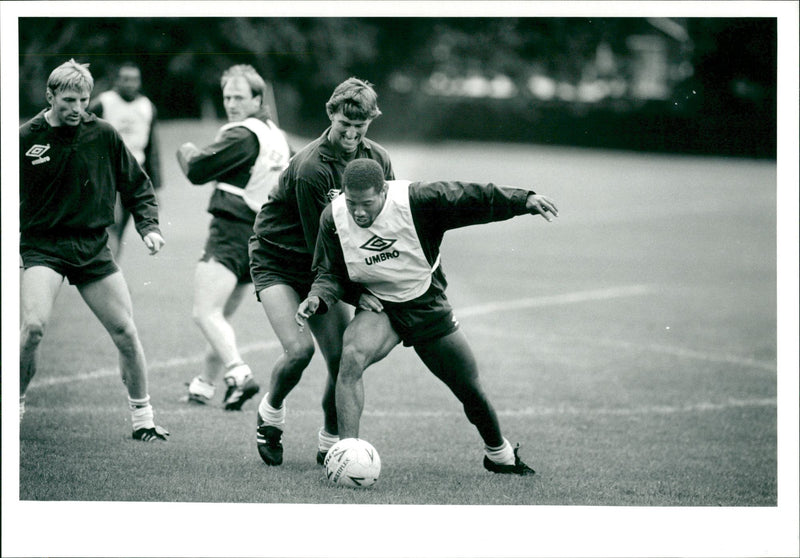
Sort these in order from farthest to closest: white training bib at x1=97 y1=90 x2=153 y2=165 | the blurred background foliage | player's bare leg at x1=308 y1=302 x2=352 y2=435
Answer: the blurred background foliage < white training bib at x1=97 y1=90 x2=153 y2=165 < player's bare leg at x1=308 y1=302 x2=352 y2=435

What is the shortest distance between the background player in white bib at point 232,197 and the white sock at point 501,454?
1.78m

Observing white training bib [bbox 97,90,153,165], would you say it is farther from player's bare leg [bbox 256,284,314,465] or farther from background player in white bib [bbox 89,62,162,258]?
player's bare leg [bbox 256,284,314,465]

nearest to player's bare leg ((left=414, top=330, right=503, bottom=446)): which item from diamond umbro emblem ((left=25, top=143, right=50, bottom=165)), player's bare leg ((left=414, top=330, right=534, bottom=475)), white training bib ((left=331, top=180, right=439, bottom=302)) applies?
player's bare leg ((left=414, top=330, right=534, bottom=475))

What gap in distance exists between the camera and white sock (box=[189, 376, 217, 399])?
283 inches

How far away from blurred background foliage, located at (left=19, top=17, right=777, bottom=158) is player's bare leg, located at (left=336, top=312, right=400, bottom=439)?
539 inches

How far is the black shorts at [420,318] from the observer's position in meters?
5.59

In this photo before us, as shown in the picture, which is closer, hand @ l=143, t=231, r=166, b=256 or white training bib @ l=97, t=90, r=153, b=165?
hand @ l=143, t=231, r=166, b=256

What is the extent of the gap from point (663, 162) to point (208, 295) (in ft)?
94.4

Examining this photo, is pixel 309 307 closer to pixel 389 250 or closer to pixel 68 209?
pixel 389 250

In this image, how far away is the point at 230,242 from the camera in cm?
721

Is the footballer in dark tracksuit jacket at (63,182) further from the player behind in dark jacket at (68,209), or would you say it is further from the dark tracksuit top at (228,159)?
the dark tracksuit top at (228,159)

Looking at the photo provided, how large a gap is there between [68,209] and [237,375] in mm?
1786

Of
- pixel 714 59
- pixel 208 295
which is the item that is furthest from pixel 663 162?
pixel 208 295

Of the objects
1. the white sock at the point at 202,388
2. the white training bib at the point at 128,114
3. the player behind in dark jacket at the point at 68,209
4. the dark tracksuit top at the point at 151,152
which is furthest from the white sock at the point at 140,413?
the white training bib at the point at 128,114
